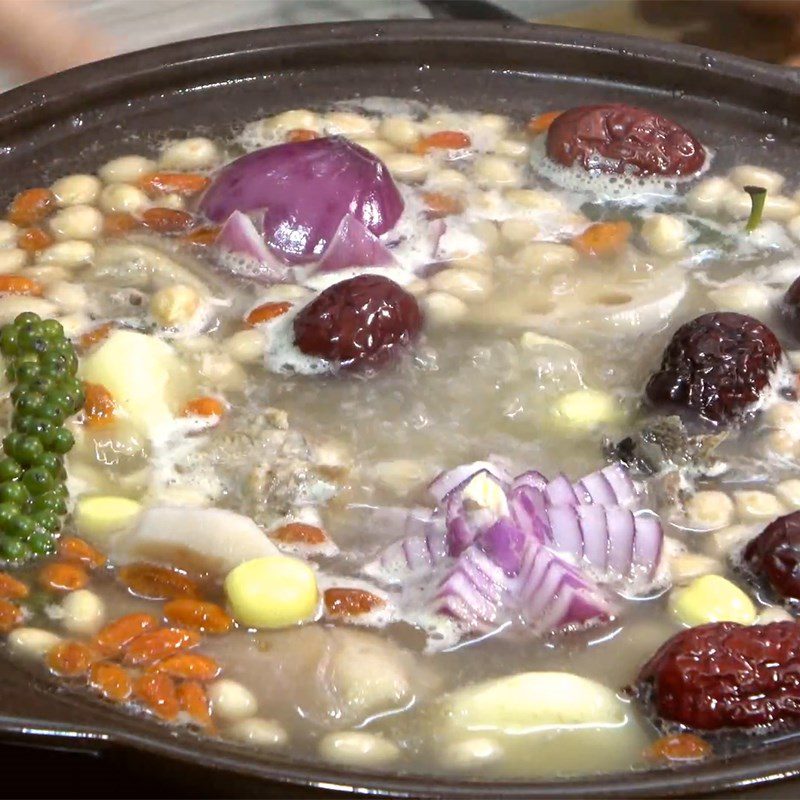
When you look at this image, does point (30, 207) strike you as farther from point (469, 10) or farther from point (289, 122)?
point (469, 10)

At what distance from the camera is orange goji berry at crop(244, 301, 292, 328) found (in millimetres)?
1614

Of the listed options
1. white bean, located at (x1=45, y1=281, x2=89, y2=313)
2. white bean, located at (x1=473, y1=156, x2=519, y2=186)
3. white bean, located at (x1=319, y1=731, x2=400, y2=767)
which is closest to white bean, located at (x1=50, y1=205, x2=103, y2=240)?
white bean, located at (x1=45, y1=281, x2=89, y2=313)

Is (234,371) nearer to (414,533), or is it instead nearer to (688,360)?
(414,533)

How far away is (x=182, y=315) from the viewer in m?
1.60

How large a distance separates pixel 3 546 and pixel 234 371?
391 millimetres

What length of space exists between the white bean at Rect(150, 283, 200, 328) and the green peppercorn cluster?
0.59 ft

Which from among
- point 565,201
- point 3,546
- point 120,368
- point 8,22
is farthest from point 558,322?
point 8,22

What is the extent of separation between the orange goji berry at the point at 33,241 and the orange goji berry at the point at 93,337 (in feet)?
0.72

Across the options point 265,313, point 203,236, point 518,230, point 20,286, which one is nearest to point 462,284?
point 518,230

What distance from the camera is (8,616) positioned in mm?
1211

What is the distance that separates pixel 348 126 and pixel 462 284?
17.4 inches

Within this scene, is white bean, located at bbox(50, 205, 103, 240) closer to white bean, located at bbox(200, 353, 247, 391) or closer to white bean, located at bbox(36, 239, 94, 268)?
white bean, located at bbox(36, 239, 94, 268)

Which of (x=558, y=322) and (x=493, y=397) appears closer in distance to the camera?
(x=493, y=397)

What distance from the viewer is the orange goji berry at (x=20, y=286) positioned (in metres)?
1.62
